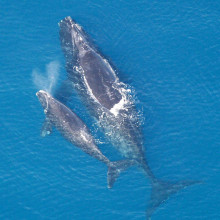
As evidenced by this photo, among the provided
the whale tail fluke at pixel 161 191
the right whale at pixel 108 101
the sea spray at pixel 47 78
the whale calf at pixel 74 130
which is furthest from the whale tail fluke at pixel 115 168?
the sea spray at pixel 47 78

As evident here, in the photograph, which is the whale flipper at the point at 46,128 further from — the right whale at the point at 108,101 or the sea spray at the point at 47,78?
the sea spray at the point at 47,78

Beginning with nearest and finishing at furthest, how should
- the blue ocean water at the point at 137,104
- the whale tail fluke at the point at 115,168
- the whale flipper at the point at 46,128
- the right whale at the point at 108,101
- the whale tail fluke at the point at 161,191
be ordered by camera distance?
the whale tail fluke at the point at 161,191
the blue ocean water at the point at 137,104
the right whale at the point at 108,101
the whale tail fluke at the point at 115,168
the whale flipper at the point at 46,128

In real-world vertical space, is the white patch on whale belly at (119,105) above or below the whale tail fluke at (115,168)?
above

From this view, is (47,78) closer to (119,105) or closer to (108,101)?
(108,101)

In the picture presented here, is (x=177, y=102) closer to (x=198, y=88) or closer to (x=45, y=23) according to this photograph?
(x=198, y=88)

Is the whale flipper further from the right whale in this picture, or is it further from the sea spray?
the sea spray

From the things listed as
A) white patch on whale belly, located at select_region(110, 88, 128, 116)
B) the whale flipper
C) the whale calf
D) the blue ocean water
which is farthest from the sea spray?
white patch on whale belly, located at select_region(110, 88, 128, 116)
